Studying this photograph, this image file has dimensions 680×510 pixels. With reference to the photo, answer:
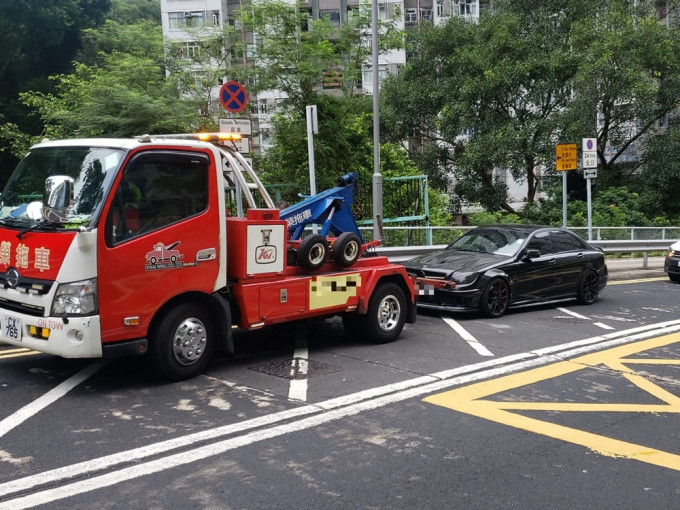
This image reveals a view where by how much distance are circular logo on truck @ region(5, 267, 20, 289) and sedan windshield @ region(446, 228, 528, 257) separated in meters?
7.43

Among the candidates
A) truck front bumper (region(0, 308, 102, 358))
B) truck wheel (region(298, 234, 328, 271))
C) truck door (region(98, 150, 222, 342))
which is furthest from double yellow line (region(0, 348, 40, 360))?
truck wheel (region(298, 234, 328, 271))

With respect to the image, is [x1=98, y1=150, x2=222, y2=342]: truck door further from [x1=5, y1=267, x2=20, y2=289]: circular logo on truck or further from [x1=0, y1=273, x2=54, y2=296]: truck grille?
[x1=5, y1=267, x2=20, y2=289]: circular logo on truck

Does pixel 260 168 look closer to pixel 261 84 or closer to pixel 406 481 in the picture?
pixel 261 84

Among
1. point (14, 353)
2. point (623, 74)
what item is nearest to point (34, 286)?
point (14, 353)

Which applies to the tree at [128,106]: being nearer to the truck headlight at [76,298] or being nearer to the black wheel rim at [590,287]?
the black wheel rim at [590,287]

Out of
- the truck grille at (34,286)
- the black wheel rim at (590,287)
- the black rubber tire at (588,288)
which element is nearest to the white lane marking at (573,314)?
the black rubber tire at (588,288)

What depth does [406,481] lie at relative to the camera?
445 cm

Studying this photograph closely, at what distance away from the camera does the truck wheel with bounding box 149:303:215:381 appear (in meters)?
6.47

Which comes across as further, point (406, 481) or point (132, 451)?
point (132, 451)

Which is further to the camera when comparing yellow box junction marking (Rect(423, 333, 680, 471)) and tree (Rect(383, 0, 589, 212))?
tree (Rect(383, 0, 589, 212))

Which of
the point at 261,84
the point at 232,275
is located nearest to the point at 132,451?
the point at 232,275

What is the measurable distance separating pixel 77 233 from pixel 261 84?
13.3 metres

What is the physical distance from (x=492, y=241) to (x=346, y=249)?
430 cm

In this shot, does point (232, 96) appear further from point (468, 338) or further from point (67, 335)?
point (67, 335)
